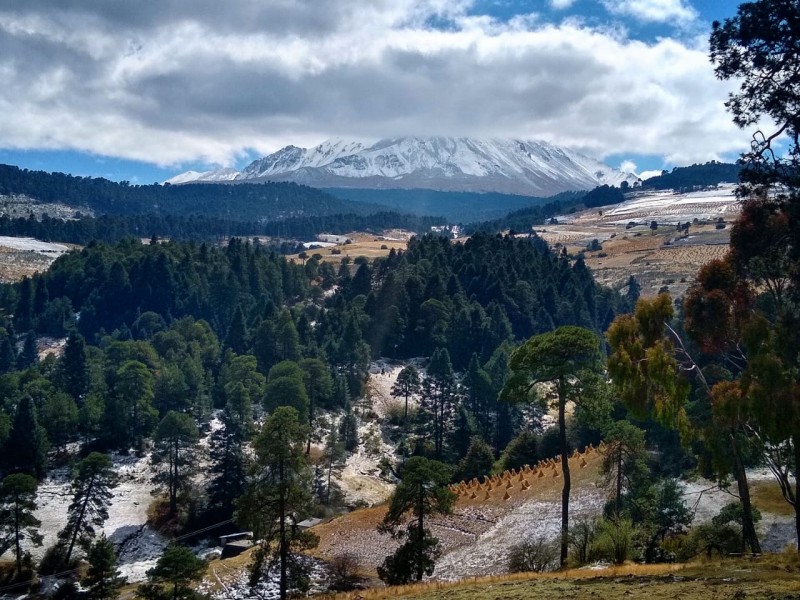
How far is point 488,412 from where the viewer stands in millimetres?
76750

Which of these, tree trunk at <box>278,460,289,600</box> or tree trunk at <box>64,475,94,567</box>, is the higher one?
tree trunk at <box>278,460,289,600</box>

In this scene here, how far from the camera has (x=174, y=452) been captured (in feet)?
197

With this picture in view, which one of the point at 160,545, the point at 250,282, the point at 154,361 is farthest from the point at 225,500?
the point at 250,282

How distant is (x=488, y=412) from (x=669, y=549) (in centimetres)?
5225

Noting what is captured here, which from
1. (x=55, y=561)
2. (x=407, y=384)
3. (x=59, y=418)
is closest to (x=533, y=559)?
(x=55, y=561)

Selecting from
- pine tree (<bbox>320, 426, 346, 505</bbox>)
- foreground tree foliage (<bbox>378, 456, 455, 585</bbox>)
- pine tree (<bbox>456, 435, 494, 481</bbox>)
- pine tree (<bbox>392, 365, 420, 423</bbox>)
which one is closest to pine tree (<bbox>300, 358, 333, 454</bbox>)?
pine tree (<bbox>392, 365, 420, 423</bbox>)

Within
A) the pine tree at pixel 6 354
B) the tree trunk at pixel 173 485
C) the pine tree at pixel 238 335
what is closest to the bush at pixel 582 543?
the tree trunk at pixel 173 485

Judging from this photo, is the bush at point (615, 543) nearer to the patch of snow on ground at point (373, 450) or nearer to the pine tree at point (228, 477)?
the patch of snow on ground at point (373, 450)

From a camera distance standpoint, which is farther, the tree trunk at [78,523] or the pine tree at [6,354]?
the pine tree at [6,354]

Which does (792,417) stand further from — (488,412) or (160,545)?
(488,412)

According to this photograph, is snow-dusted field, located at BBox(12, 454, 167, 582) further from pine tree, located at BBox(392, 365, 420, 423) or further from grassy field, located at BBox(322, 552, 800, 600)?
grassy field, located at BBox(322, 552, 800, 600)

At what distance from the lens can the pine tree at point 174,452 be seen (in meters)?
57.6

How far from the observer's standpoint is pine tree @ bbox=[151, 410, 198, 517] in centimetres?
5759

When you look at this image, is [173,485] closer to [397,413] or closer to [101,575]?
[101,575]
